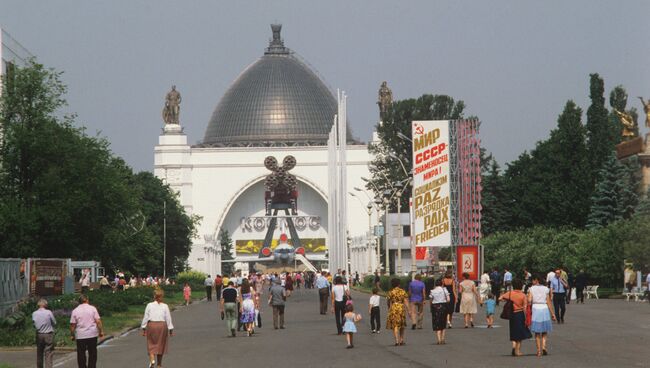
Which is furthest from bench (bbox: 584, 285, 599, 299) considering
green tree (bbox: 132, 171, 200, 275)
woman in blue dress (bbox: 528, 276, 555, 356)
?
green tree (bbox: 132, 171, 200, 275)

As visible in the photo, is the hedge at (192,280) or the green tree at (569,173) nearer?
the green tree at (569,173)

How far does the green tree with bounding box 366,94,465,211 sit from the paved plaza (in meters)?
65.7

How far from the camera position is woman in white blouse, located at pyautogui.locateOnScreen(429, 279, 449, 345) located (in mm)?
29734

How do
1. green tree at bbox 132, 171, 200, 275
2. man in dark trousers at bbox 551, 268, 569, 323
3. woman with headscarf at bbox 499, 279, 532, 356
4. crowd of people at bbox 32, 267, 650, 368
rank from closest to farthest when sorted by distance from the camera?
1. crowd of people at bbox 32, 267, 650, 368
2. woman with headscarf at bbox 499, 279, 532, 356
3. man in dark trousers at bbox 551, 268, 569, 323
4. green tree at bbox 132, 171, 200, 275

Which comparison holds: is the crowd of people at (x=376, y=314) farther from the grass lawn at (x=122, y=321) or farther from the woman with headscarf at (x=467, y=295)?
the grass lawn at (x=122, y=321)

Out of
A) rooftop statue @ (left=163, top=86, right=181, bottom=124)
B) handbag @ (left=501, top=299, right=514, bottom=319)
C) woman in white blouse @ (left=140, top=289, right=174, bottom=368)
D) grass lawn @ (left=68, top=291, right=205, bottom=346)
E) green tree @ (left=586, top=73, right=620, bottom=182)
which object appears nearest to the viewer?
→ woman in white blouse @ (left=140, top=289, right=174, bottom=368)

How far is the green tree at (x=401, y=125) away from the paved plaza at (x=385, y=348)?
65747 millimetres

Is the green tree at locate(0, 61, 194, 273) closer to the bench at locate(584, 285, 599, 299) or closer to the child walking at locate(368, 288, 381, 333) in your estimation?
the bench at locate(584, 285, 599, 299)

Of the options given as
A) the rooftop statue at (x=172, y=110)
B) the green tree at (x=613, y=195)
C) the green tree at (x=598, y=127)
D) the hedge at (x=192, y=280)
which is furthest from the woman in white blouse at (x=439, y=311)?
the rooftop statue at (x=172, y=110)

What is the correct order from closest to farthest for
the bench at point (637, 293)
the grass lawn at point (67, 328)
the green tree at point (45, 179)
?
the grass lawn at point (67, 328) → the bench at point (637, 293) → the green tree at point (45, 179)

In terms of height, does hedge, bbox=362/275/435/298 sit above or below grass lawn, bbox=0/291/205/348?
above

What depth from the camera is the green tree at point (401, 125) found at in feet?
350

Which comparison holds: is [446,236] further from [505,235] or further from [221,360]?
[505,235]

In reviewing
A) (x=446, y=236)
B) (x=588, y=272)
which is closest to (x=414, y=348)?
(x=446, y=236)
